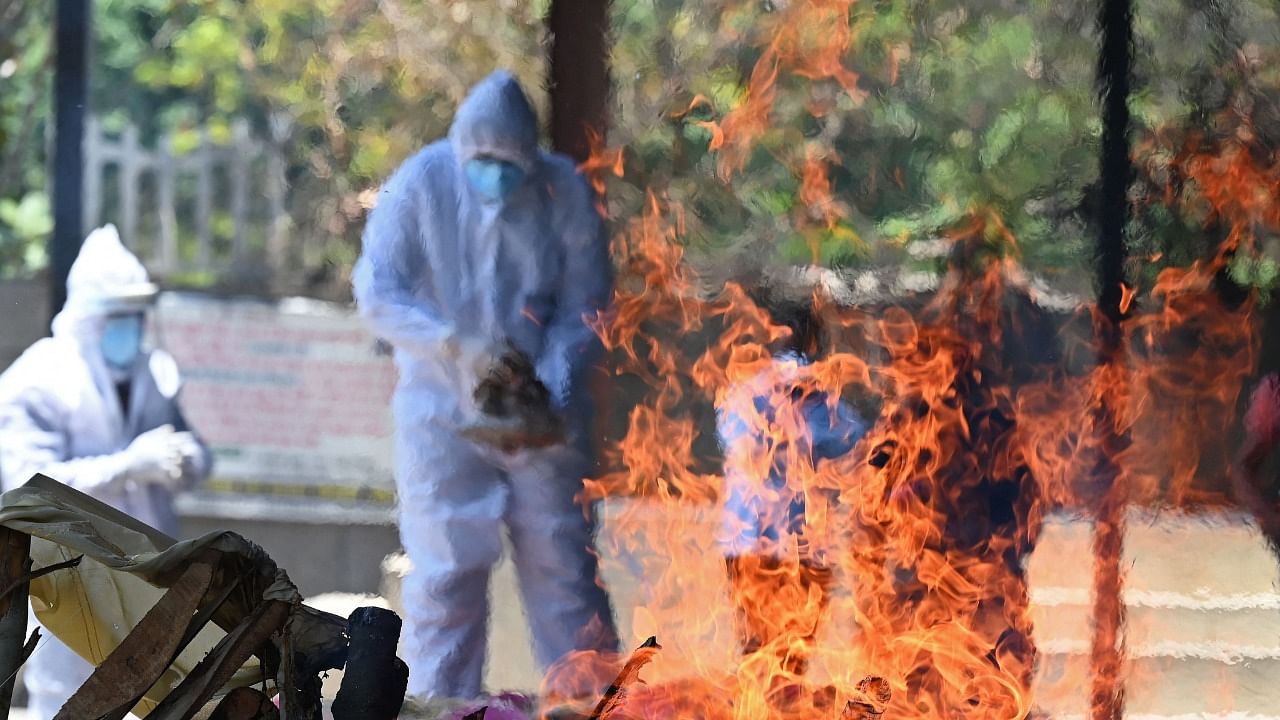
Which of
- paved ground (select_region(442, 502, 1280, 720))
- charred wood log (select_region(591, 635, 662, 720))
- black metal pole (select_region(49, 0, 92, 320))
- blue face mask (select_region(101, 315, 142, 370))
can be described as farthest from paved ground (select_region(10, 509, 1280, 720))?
black metal pole (select_region(49, 0, 92, 320))

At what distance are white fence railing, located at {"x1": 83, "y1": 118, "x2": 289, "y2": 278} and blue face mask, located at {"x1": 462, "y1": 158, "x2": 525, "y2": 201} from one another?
0.84 m

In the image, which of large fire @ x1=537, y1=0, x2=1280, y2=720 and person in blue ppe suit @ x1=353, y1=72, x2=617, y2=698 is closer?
large fire @ x1=537, y1=0, x2=1280, y2=720

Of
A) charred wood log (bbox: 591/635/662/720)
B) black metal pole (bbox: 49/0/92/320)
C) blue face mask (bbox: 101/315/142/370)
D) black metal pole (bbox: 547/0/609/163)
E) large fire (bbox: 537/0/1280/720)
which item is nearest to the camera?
charred wood log (bbox: 591/635/662/720)

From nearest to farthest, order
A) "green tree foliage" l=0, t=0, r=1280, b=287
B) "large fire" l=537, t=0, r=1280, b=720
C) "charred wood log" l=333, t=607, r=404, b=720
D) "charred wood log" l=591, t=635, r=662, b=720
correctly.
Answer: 1. "charred wood log" l=333, t=607, r=404, b=720
2. "charred wood log" l=591, t=635, r=662, b=720
3. "large fire" l=537, t=0, r=1280, b=720
4. "green tree foliage" l=0, t=0, r=1280, b=287

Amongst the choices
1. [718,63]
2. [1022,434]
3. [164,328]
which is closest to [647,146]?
[718,63]

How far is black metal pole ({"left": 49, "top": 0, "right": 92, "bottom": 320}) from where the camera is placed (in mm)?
4965

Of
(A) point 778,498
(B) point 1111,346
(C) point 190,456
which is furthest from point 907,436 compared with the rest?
(C) point 190,456

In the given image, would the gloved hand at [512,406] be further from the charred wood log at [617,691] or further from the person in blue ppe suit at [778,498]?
the charred wood log at [617,691]

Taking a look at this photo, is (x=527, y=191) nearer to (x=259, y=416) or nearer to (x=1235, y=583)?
(x=259, y=416)

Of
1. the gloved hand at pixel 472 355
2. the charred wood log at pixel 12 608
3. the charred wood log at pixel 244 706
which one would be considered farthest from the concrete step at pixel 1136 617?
the charred wood log at pixel 12 608

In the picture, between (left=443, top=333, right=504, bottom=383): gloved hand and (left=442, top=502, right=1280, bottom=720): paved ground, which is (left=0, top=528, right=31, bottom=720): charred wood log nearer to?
(left=443, top=333, right=504, bottom=383): gloved hand

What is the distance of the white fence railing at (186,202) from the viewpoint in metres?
5.00

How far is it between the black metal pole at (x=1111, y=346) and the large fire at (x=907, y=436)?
0.01 m

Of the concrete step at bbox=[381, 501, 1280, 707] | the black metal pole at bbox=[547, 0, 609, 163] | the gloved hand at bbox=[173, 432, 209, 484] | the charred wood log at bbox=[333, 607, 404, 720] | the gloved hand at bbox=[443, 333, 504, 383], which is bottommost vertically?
the concrete step at bbox=[381, 501, 1280, 707]
